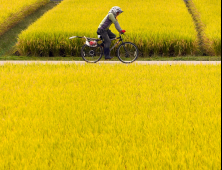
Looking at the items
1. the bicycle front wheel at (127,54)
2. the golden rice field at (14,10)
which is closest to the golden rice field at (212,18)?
the bicycle front wheel at (127,54)

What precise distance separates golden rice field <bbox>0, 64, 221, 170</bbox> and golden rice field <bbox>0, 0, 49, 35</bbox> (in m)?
7.37

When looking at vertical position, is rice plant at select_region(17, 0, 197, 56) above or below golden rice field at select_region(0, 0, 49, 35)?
below

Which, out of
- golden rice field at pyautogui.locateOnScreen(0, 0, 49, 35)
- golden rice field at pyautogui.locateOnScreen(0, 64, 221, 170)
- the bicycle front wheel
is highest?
golden rice field at pyautogui.locateOnScreen(0, 0, 49, 35)

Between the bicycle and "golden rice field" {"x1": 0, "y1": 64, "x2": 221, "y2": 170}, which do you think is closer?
"golden rice field" {"x1": 0, "y1": 64, "x2": 221, "y2": 170}

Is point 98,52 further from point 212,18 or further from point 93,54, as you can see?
point 212,18

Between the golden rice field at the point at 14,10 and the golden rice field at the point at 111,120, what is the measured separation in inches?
290

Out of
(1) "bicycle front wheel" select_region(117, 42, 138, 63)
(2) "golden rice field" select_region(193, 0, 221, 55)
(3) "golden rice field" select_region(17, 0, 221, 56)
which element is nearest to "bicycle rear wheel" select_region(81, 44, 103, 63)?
(1) "bicycle front wheel" select_region(117, 42, 138, 63)

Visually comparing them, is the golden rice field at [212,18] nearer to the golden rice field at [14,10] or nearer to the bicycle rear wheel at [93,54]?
the bicycle rear wheel at [93,54]

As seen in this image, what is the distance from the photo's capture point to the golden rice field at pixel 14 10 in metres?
12.2

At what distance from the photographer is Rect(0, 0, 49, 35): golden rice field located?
12.2 m

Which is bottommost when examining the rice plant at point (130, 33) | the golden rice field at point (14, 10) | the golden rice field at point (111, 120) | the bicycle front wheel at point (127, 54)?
the golden rice field at point (111, 120)

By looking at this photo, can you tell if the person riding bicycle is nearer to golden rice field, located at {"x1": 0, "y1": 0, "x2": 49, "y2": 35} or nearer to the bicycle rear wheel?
the bicycle rear wheel

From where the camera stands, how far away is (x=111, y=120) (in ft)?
11.1

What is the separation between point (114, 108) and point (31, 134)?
128 centimetres
